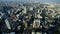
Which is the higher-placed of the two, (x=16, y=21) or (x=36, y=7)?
(x=36, y=7)

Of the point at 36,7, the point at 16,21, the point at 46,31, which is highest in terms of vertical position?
the point at 36,7

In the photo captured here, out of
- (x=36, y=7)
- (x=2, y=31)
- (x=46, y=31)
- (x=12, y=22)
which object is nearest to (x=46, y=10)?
(x=36, y=7)

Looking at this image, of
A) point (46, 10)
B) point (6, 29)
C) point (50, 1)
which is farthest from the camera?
point (50, 1)

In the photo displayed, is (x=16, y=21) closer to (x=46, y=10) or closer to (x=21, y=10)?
(x=21, y=10)

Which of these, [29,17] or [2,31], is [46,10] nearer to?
[29,17]

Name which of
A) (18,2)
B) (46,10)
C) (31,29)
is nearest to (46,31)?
(31,29)

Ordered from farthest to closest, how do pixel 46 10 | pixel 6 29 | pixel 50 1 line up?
pixel 50 1 < pixel 46 10 < pixel 6 29

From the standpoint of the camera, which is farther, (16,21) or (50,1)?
(50,1)
